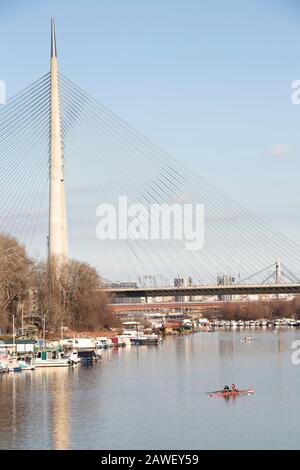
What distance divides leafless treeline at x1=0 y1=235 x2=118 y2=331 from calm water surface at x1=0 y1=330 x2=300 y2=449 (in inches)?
420

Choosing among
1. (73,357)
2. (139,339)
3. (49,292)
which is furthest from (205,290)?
(73,357)

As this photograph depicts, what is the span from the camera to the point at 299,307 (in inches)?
5148

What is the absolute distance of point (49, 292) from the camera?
59.1 m

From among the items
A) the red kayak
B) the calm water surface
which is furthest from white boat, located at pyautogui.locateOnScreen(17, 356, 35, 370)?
the red kayak

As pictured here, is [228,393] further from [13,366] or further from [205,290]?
[205,290]

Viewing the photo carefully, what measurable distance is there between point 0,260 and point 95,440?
30.3 m

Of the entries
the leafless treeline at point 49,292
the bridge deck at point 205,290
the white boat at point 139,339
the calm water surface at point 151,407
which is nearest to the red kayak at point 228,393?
the calm water surface at point 151,407

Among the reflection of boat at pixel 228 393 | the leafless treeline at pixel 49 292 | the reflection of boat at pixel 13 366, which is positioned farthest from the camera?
the leafless treeline at pixel 49 292

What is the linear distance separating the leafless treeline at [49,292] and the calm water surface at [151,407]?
420 inches

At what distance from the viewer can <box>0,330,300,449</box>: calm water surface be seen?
2455cm

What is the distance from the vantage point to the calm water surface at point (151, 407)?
24.5 m

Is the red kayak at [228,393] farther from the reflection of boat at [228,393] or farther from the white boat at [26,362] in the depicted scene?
the white boat at [26,362]
